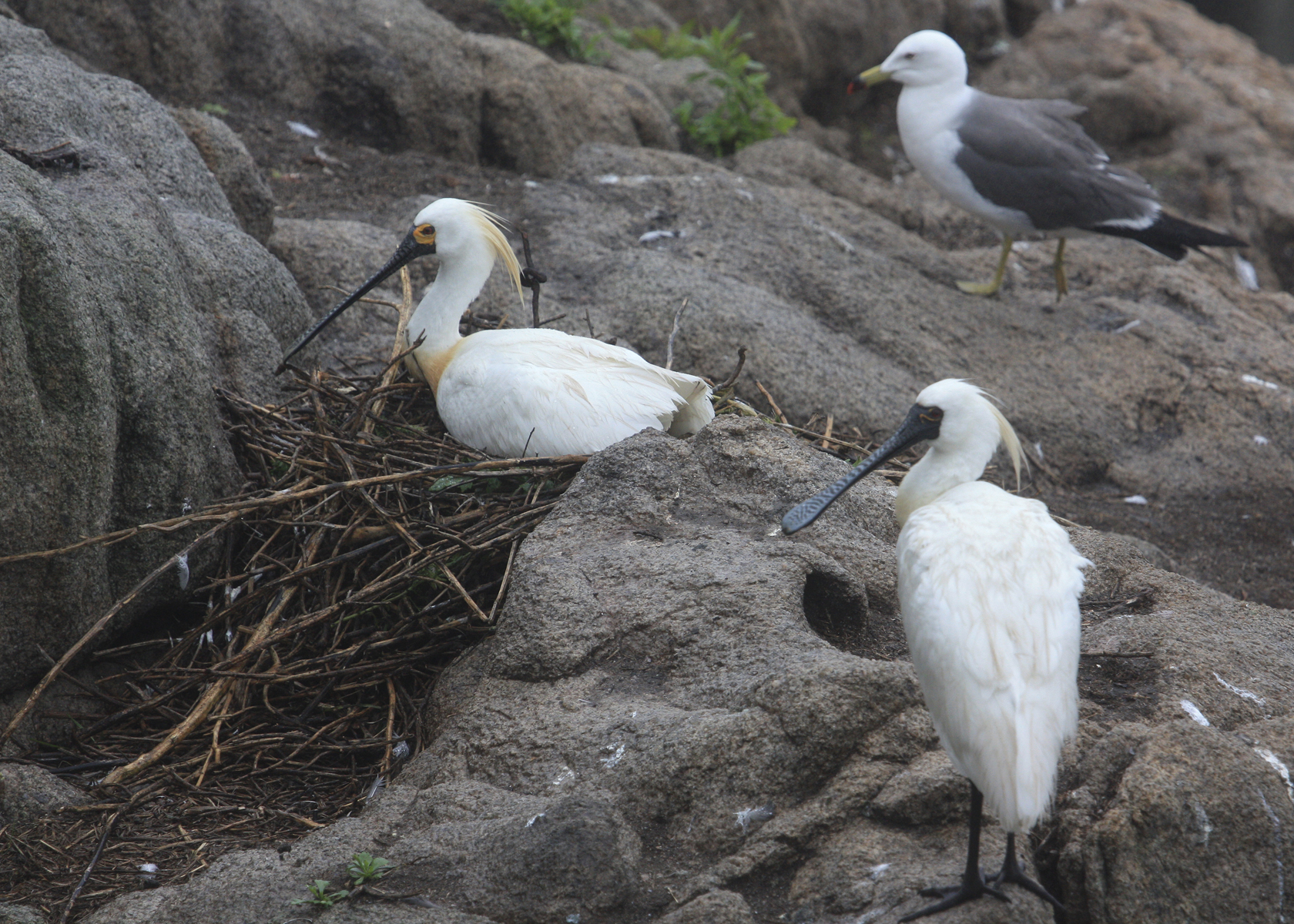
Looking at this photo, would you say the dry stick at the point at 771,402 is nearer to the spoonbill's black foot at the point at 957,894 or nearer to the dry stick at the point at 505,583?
the dry stick at the point at 505,583

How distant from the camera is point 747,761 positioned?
9.34ft

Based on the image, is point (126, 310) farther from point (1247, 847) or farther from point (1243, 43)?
point (1243, 43)

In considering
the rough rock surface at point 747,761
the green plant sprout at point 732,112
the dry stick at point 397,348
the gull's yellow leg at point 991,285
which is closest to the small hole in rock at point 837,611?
the rough rock surface at point 747,761

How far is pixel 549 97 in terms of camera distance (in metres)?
8.36

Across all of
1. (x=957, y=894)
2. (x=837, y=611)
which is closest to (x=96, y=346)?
(x=837, y=611)

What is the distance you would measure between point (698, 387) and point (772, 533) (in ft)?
3.63

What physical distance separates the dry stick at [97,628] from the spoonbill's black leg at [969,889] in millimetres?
2638

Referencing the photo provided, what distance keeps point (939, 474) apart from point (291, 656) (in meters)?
2.26

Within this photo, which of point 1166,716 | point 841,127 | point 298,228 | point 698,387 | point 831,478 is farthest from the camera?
point 841,127

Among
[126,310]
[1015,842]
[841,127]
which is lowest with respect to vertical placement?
[841,127]

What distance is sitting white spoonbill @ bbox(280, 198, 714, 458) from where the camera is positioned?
437cm

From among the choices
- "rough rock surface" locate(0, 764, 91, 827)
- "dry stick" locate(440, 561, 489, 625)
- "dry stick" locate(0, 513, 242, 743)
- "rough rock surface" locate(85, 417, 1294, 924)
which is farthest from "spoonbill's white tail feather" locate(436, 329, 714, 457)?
"rough rock surface" locate(0, 764, 91, 827)

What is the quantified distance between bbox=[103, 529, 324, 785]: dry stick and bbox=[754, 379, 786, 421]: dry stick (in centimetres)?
242

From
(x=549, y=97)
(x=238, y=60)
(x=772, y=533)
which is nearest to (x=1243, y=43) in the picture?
(x=549, y=97)
